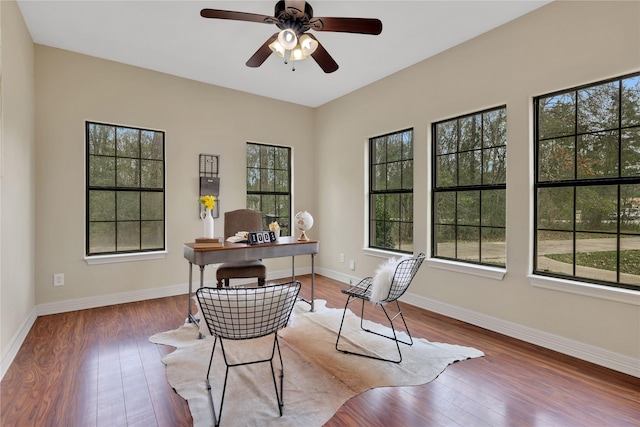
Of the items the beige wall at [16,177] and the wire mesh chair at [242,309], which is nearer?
the wire mesh chair at [242,309]

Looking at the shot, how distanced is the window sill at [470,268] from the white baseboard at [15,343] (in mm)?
3810

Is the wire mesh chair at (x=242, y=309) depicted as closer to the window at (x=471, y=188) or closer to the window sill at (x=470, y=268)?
the window sill at (x=470, y=268)

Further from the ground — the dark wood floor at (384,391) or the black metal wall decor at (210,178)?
the black metal wall decor at (210,178)

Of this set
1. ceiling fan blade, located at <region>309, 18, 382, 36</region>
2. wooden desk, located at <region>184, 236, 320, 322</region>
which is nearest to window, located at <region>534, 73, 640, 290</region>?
ceiling fan blade, located at <region>309, 18, 382, 36</region>

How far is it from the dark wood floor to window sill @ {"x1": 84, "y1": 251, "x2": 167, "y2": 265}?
3.10 ft

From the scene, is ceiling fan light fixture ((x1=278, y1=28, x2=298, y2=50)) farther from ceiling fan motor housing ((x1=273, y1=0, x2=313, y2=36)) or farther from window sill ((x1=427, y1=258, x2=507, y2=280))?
window sill ((x1=427, y1=258, x2=507, y2=280))

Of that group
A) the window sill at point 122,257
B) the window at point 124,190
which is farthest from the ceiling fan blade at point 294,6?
the window sill at point 122,257

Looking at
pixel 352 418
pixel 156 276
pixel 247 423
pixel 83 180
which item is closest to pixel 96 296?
pixel 156 276

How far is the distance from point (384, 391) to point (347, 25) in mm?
2502

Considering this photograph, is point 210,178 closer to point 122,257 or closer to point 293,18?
point 122,257

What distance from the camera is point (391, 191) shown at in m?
4.35

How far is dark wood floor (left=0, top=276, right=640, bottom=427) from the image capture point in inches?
72.6

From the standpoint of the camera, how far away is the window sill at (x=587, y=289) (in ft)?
7.72

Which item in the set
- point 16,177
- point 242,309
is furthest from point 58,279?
point 242,309
